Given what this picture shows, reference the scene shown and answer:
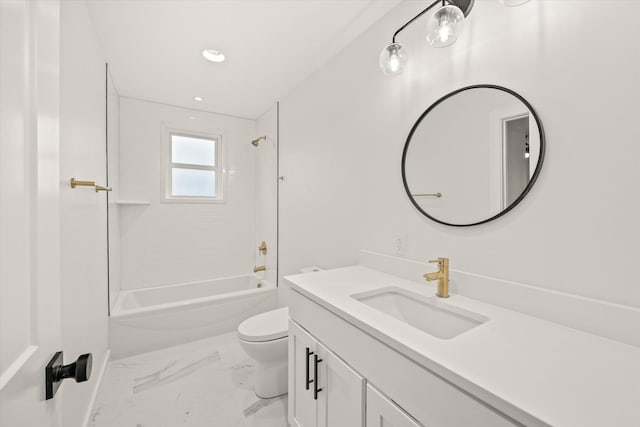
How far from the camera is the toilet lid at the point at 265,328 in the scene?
1.72 m

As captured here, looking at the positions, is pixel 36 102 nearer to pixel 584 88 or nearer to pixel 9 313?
pixel 9 313

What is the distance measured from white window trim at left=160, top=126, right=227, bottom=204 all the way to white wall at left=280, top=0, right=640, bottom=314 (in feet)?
7.10

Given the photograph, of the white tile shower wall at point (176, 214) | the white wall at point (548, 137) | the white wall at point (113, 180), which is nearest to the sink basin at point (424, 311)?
the white wall at point (548, 137)

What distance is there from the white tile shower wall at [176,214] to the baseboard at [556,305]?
2708 mm

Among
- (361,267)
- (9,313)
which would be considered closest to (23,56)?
(9,313)

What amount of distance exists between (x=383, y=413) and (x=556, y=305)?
2.27 feet

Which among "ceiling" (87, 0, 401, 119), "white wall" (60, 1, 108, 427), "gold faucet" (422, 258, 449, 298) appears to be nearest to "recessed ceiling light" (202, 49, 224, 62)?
"ceiling" (87, 0, 401, 119)

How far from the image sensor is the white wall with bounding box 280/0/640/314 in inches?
32.0

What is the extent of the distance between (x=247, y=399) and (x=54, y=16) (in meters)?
2.06

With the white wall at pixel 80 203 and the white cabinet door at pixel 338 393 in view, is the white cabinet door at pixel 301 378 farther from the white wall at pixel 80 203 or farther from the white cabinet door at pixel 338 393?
the white wall at pixel 80 203

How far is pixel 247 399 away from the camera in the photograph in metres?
1.77

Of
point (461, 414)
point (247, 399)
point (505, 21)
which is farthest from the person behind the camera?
point (247, 399)

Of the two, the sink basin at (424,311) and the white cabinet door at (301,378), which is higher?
the sink basin at (424,311)

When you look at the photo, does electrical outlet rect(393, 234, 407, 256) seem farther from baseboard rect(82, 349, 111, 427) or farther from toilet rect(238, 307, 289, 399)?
baseboard rect(82, 349, 111, 427)
